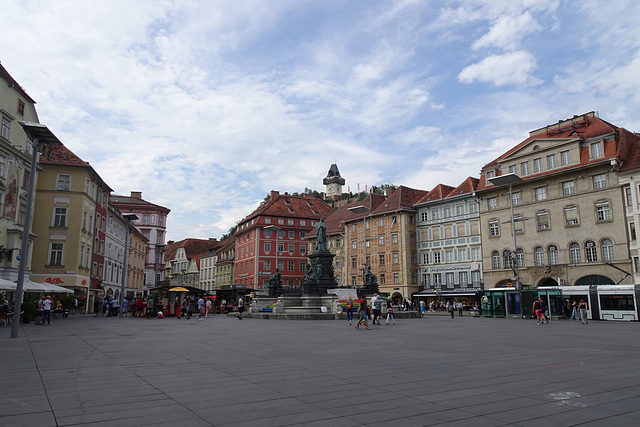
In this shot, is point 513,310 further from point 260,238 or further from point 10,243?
point 260,238

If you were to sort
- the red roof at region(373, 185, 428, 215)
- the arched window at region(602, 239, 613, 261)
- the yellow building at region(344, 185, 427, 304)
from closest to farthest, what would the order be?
the arched window at region(602, 239, 613, 261) → the yellow building at region(344, 185, 427, 304) → the red roof at region(373, 185, 428, 215)

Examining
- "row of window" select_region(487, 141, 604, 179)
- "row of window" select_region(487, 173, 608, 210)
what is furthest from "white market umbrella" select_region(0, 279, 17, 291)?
"row of window" select_region(487, 141, 604, 179)

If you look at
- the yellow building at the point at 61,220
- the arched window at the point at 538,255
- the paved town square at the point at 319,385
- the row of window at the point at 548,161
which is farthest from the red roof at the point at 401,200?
the paved town square at the point at 319,385

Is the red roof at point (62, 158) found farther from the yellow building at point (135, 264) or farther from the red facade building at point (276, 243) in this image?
the red facade building at point (276, 243)

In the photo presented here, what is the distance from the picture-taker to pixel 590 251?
43.3 meters

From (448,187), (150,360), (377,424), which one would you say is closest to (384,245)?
(448,187)

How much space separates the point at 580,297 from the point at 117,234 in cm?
4991

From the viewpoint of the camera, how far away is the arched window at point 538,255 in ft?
155

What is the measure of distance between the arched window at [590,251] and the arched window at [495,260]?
9.18 meters

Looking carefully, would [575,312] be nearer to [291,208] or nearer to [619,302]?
[619,302]

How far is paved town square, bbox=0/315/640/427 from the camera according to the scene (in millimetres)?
6137

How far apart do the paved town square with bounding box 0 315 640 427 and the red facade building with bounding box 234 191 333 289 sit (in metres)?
62.5

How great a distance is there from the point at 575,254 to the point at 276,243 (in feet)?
149

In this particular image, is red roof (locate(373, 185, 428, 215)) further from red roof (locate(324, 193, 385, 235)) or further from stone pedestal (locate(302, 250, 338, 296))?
stone pedestal (locate(302, 250, 338, 296))
